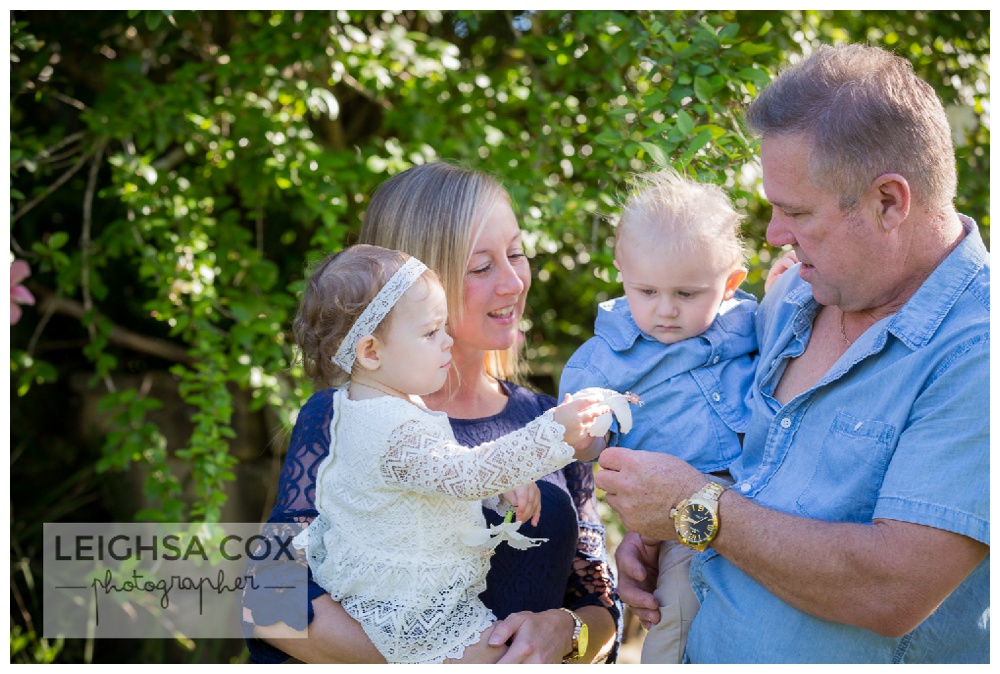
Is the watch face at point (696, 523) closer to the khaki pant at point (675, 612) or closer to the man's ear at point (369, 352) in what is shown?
the khaki pant at point (675, 612)

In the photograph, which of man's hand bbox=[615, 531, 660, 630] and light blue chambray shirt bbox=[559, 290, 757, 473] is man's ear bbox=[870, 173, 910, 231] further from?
man's hand bbox=[615, 531, 660, 630]

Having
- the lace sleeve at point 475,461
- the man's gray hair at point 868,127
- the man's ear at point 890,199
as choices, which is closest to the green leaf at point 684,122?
the man's gray hair at point 868,127

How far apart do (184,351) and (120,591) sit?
3.75 feet

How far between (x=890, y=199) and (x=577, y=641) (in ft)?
3.83

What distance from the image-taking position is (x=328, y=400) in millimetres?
2221

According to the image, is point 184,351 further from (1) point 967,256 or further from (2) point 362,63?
Result: (1) point 967,256

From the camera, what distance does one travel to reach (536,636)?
6.87 ft

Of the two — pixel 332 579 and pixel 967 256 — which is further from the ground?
pixel 967 256

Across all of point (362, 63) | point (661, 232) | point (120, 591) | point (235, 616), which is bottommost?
point (235, 616)

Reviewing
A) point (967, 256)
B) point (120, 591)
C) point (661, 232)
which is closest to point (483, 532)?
point (661, 232)

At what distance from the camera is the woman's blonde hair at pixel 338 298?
77.7 inches

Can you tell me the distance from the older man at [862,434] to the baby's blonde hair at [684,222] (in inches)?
9.8

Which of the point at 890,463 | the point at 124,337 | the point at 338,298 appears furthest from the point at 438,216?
the point at 124,337

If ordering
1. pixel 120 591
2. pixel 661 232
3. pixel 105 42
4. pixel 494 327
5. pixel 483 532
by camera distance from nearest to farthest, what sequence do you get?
pixel 483 532 → pixel 661 232 → pixel 494 327 → pixel 120 591 → pixel 105 42
